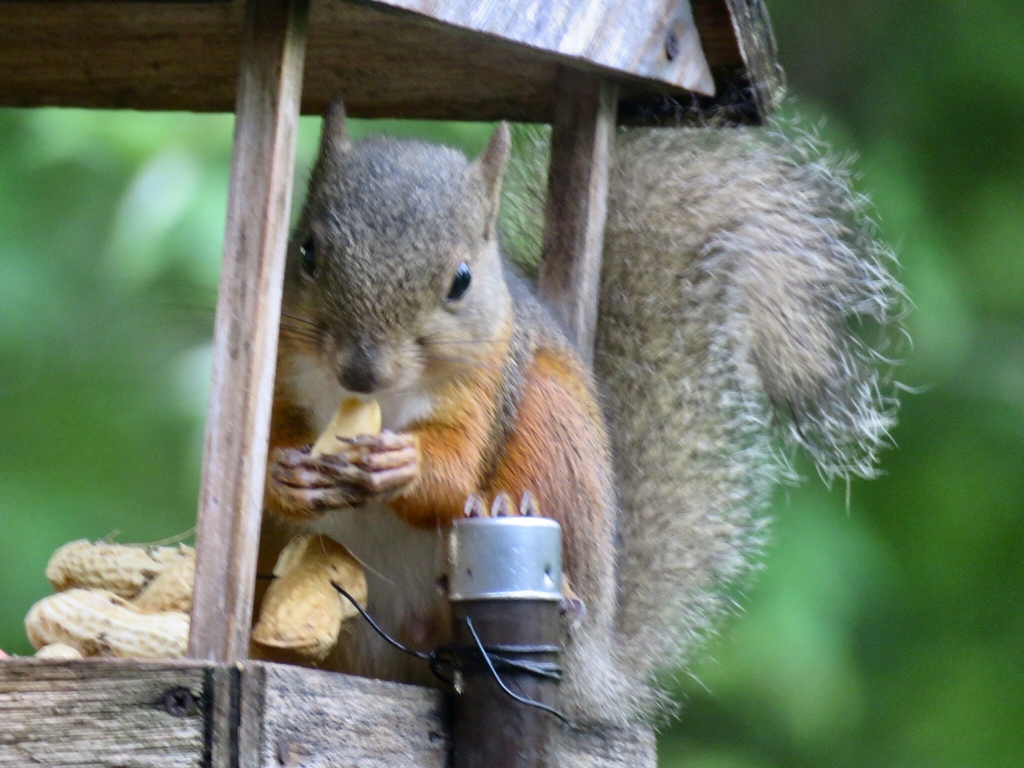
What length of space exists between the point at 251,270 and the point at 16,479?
149cm

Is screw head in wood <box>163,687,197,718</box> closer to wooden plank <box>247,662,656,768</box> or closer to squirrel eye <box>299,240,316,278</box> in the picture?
wooden plank <box>247,662,656,768</box>

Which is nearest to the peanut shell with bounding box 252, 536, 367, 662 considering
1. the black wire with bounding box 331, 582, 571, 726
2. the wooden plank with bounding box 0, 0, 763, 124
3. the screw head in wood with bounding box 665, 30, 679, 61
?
the black wire with bounding box 331, 582, 571, 726

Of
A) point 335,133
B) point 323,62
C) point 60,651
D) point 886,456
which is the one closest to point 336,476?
point 60,651

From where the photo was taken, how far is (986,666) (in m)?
2.46

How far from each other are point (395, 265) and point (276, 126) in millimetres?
203

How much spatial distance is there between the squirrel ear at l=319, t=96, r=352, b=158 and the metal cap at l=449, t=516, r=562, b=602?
43 cm

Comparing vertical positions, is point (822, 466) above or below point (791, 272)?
below

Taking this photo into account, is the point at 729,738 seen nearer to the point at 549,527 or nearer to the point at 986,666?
the point at 986,666

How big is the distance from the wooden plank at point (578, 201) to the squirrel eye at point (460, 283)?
0.36 meters

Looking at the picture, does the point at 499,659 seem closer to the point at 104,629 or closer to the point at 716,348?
the point at 104,629

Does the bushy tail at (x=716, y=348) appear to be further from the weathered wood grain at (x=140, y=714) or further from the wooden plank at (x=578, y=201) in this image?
the weathered wood grain at (x=140, y=714)

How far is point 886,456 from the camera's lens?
2492 mm

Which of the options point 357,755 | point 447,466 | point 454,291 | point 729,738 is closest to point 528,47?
point 454,291

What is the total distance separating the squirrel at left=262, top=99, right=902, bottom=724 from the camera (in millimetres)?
1339
